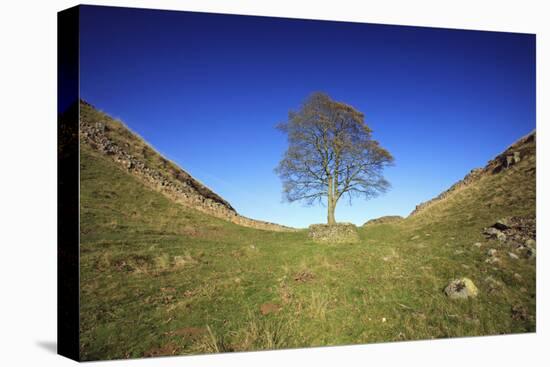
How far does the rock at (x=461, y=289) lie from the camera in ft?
28.9

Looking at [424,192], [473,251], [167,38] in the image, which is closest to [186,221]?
[167,38]

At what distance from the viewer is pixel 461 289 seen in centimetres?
884

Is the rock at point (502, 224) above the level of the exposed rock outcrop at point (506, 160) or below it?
below

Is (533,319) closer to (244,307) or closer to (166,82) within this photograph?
(244,307)

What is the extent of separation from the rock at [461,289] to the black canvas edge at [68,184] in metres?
6.23

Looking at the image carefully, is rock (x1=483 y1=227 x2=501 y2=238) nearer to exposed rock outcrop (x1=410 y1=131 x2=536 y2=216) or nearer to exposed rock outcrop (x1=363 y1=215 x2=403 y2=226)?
exposed rock outcrop (x1=410 y1=131 x2=536 y2=216)

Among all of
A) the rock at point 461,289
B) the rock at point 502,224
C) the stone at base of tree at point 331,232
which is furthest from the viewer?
the rock at point 502,224

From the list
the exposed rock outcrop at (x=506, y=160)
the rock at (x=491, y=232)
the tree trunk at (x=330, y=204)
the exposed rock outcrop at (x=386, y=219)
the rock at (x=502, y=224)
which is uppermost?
the exposed rock outcrop at (x=506, y=160)

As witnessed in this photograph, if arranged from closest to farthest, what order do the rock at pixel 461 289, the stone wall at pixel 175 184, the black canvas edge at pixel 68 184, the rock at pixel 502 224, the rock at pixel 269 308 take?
the black canvas edge at pixel 68 184 → the stone wall at pixel 175 184 → the rock at pixel 269 308 → the rock at pixel 461 289 → the rock at pixel 502 224

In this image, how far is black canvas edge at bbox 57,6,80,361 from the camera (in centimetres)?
701

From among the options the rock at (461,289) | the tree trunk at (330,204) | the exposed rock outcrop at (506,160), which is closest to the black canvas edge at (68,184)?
the tree trunk at (330,204)

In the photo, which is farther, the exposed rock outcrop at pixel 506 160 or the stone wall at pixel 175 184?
the exposed rock outcrop at pixel 506 160

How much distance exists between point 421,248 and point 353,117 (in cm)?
277

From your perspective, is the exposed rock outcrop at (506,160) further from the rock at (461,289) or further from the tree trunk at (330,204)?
the tree trunk at (330,204)
